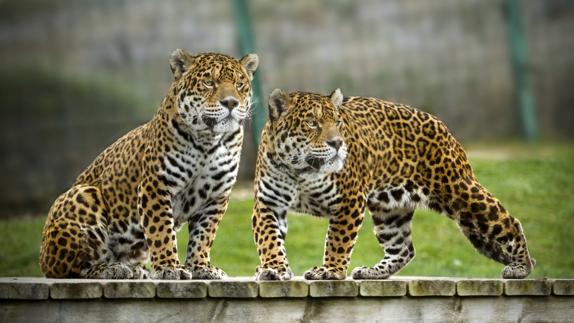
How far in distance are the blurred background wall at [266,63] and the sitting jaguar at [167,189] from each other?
8145 millimetres

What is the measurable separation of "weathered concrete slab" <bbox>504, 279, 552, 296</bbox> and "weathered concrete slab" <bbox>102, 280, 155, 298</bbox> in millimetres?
2595

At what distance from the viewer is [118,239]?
8.30 m

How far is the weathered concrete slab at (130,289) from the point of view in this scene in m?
7.30

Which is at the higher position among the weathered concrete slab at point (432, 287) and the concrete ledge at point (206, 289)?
the concrete ledge at point (206, 289)

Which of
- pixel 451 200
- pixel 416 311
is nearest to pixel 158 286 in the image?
pixel 416 311

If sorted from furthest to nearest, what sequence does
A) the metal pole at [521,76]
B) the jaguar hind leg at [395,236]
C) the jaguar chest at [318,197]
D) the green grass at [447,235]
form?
the metal pole at [521,76] < the green grass at [447,235] < the jaguar hind leg at [395,236] < the jaguar chest at [318,197]

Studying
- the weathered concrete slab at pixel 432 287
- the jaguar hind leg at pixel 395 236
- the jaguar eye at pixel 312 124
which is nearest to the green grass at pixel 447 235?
the jaguar hind leg at pixel 395 236

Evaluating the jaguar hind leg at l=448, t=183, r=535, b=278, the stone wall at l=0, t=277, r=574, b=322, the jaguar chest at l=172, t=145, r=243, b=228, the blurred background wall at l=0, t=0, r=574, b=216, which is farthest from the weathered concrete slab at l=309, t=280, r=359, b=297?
the blurred background wall at l=0, t=0, r=574, b=216

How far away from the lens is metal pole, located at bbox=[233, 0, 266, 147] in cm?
1653

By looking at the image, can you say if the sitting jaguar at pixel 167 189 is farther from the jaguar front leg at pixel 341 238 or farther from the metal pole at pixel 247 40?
the metal pole at pixel 247 40

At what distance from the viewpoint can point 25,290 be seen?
7332mm

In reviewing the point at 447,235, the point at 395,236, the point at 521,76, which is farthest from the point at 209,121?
the point at 521,76

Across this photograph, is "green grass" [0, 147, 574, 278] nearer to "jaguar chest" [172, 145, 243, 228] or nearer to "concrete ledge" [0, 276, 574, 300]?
"concrete ledge" [0, 276, 574, 300]

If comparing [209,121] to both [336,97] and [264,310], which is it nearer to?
[336,97]
